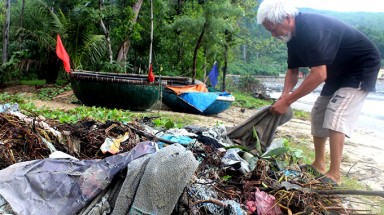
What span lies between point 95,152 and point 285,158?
5.60ft

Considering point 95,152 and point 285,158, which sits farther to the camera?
point 285,158

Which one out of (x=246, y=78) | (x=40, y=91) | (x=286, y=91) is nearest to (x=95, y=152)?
(x=286, y=91)

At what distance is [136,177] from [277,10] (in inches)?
71.4

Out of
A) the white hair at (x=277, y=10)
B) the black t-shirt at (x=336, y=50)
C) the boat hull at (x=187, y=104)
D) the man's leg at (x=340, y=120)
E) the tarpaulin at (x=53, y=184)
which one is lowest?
the boat hull at (x=187, y=104)

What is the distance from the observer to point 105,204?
223cm

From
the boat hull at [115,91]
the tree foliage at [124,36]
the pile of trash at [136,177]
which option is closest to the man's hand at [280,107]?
the pile of trash at [136,177]

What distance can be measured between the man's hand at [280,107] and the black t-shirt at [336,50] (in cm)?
40

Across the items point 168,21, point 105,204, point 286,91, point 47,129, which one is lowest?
point 105,204

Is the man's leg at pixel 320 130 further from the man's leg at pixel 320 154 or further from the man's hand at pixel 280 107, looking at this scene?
the man's hand at pixel 280 107

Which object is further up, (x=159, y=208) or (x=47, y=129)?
(x=47, y=129)

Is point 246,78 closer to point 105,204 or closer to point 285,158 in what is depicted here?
point 285,158

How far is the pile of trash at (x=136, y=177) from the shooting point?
2.22 m

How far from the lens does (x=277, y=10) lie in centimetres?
311

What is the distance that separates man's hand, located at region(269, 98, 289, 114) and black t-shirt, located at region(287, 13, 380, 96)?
40cm
